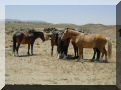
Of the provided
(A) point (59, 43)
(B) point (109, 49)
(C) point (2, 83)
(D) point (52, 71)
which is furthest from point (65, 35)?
(C) point (2, 83)

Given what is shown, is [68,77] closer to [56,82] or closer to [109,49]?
[56,82]

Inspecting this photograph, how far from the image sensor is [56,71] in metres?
11.8

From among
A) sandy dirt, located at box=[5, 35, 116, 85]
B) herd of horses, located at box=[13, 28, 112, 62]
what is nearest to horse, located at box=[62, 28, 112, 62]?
herd of horses, located at box=[13, 28, 112, 62]

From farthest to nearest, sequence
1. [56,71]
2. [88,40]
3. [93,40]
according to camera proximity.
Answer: [88,40], [93,40], [56,71]

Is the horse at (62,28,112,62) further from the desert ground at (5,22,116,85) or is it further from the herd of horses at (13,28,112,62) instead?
the desert ground at (5,22,116,85)

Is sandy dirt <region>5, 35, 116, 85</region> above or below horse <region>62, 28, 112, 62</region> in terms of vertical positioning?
below

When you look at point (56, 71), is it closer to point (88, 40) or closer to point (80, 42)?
point (80, 42)

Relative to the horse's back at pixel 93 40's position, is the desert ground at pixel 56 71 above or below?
below

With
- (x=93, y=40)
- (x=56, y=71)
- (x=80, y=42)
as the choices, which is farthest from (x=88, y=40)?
(x=56, y=71)

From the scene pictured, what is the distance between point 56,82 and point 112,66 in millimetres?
3552

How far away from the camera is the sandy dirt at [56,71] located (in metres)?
10.3

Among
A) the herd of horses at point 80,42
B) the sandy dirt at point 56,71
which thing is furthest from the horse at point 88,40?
the sandy dirt at point 56,71

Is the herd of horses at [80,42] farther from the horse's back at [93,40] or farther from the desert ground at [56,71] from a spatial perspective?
the desert ground at [56,71]

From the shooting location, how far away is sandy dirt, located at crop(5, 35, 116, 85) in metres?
10.3
